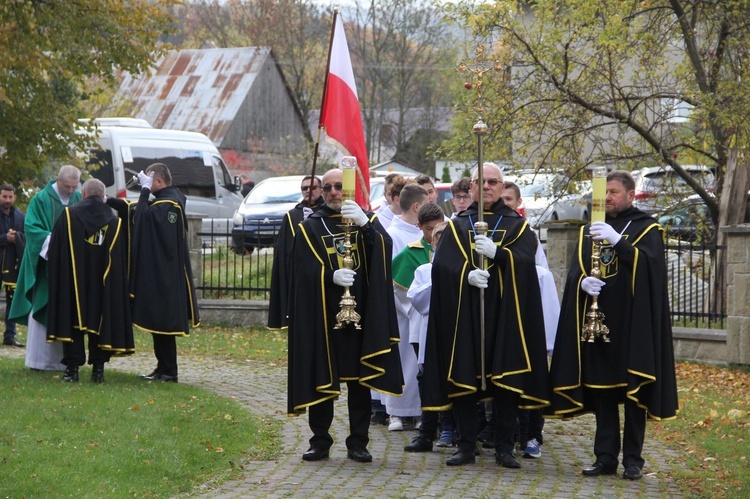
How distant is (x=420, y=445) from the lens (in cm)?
868

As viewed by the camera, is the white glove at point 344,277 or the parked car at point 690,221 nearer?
the white glove at point 344,277

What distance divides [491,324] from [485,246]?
1.93 ft

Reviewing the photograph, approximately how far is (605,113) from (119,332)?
313 inches

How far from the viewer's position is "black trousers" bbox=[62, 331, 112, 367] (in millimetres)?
11375

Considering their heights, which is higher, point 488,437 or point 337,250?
point 337,250

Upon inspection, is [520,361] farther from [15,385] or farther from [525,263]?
[15,385]

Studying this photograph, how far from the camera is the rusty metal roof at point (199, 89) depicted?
1703 inches

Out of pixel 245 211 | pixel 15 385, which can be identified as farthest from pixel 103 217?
pixel 245 211

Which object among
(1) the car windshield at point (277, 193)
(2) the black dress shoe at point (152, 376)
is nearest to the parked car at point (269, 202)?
(1) the car windshield at point (277, 193)

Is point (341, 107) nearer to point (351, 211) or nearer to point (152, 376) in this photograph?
point (351, 211)

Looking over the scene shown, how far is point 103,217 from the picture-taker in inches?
452

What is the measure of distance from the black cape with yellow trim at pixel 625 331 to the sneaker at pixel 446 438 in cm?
121

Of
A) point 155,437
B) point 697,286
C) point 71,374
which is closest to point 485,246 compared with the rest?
point 155,437

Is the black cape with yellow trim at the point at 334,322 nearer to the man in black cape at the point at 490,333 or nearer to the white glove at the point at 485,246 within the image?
the man in black cape at the point at 490,333
